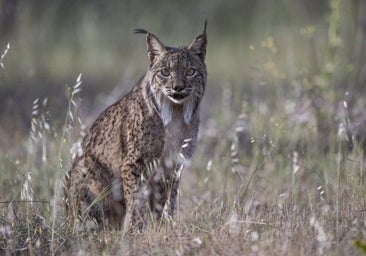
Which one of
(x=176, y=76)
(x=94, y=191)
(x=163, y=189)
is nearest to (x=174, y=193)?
(x=163, y=189)

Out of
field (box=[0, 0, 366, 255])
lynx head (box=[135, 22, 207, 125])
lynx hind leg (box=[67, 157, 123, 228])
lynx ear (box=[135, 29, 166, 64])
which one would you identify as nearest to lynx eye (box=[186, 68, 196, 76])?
lynx head (box=[135, 22, 207, 125])

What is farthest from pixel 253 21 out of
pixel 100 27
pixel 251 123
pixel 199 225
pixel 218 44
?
pixel 199 225

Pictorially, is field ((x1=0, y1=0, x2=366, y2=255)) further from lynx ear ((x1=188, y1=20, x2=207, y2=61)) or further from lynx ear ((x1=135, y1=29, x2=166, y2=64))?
lynx ear ((x1=188, y1=20, x2=207, y2=61))

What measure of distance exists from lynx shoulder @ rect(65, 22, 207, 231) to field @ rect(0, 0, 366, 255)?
0.78 ft

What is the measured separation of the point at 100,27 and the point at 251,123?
8.31m

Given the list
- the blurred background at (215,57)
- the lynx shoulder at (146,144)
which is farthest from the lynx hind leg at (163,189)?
the blurred background at (215,57)

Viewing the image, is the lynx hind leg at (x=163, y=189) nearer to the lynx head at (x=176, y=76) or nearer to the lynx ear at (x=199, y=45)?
the lynx head at (x=176, y=76)

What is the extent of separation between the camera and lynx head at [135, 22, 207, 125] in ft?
25.1

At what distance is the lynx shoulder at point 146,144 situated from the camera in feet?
25.2

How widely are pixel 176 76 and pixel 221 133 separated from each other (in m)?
3.23

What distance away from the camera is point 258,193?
27.4ft

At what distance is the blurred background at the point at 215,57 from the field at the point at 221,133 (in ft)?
0.13

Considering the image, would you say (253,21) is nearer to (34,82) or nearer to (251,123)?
(34,82)

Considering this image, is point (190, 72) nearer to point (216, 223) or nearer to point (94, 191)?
point (94, 191)
